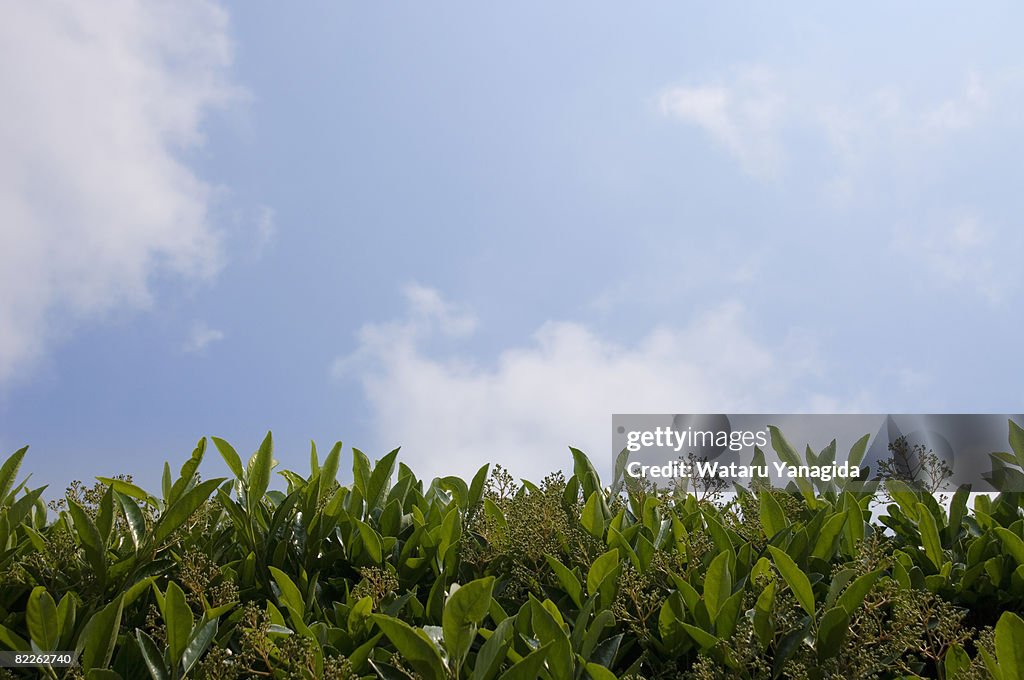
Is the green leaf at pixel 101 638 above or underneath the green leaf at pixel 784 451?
underneath

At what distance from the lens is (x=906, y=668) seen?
100 inches

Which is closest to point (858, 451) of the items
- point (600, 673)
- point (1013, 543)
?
point (1013, 543)

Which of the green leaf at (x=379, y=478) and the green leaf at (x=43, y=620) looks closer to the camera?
the green leaf at (x=43, y=620)

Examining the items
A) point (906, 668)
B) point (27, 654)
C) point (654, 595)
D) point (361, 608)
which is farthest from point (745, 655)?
point (27, 654)

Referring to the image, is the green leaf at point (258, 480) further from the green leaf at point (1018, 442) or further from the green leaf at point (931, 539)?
the green leaf at point (1018, 442)

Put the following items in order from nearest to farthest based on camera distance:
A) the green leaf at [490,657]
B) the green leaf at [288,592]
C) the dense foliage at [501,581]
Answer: the green leaf at [490,657] < the dense foliage at [501,581] < the green leaf at [288,592]

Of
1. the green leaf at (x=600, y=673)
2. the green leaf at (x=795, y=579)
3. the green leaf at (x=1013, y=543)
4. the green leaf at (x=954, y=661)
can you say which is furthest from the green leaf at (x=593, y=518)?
the green leaf at (x=1013, y=543)

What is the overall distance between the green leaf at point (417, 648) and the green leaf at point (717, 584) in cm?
85

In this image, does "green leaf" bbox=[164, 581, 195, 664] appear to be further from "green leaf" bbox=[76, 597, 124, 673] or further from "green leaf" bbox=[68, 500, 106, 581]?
"green leaf" bbox=[68, 500, 106, 581]

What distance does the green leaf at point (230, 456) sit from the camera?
3340 mm

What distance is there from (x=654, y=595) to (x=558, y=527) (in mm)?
541

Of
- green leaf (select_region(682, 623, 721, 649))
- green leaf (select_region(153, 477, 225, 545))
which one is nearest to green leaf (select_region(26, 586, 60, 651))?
green leaf (select_region(153, 477, 225, 545))

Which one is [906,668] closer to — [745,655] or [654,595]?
[745,655]

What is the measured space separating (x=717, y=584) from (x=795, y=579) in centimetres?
23
